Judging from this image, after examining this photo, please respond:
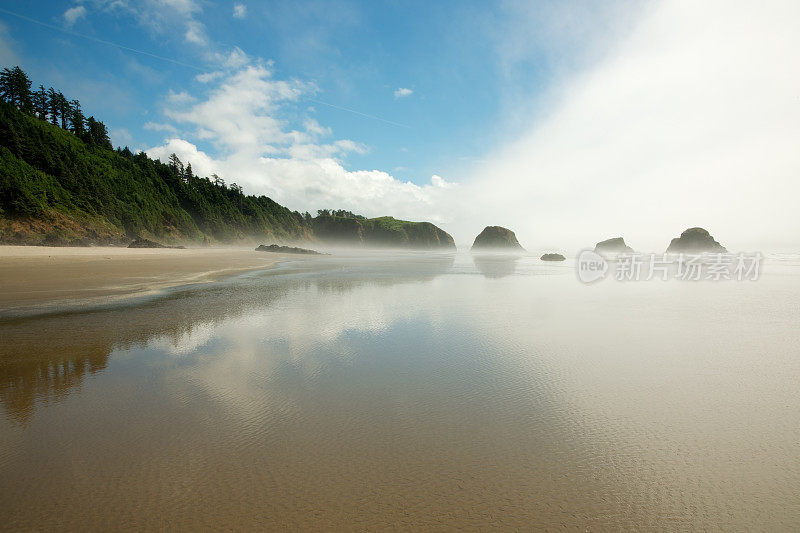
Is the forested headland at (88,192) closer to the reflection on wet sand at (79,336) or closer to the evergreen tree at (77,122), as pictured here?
the evergreen tree at (77,122)

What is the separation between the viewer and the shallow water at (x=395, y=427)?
229 cm

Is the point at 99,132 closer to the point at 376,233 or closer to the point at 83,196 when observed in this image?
the point at 83,196

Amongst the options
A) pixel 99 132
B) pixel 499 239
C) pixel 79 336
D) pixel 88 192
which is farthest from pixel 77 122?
pixel 499 239

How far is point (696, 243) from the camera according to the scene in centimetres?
6875

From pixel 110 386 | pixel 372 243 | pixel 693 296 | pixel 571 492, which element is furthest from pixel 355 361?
pixel 372 243

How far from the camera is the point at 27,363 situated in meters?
5.00

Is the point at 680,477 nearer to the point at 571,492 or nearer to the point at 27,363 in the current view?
the point at 571,492

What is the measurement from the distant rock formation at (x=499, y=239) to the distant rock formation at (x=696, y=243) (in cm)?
5833

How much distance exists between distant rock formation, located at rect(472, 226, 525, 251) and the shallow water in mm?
126414

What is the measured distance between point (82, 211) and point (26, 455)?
58090 mm

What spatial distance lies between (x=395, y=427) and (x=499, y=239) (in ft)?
438

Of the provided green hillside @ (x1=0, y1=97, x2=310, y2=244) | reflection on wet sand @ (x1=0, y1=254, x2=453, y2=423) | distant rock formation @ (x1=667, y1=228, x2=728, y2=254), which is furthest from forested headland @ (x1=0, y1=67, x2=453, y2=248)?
distant rock formation @ (x1=667, y1=228, x2=728, y2=254)

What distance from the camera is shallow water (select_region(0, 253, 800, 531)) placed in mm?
2293

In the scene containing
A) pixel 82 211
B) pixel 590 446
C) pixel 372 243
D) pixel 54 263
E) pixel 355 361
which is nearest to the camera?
pixel 590 446
